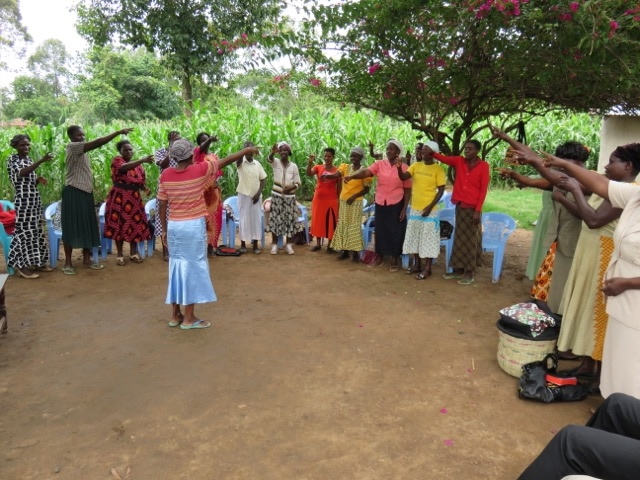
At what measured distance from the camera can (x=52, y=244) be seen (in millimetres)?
6410

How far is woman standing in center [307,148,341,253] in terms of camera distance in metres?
7.17

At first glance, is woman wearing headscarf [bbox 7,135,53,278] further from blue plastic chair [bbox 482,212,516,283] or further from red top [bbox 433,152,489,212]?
blue plastic chair [bbox 482,212,516,283]

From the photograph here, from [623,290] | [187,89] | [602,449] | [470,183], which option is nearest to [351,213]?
[470,183]

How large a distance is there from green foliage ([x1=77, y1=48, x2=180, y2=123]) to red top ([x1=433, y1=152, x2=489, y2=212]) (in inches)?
673

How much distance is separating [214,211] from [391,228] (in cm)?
245

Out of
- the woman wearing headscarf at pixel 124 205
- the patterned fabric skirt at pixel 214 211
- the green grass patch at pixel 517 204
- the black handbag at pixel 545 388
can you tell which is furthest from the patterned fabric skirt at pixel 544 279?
the green grass patch at pixel 517 204

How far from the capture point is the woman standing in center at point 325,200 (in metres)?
7.17

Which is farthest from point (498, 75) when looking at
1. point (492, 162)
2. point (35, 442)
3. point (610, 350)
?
point (492, 162)

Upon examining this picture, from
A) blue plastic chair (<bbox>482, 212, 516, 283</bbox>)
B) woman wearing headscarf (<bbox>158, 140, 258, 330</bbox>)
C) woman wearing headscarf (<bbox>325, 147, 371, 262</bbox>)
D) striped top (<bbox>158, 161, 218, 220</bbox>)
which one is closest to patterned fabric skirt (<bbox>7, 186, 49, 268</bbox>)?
woman wearing headscarf (<bbox>158, 140, 258, 330</bbox>)

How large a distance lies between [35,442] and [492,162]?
587 inches

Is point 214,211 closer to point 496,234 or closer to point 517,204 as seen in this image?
point 496,234

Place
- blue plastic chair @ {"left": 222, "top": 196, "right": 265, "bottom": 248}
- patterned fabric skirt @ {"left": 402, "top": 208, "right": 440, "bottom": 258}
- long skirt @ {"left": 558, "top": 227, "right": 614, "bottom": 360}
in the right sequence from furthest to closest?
blue plastic chair @ {"left": 222, "top": 196, "right": 265, "bottom": 248}
patterned fabric skirt @ {"left": 402, "top": 208, "right": 440, "bottom": 258}
long skirt @ {"left": 558, "top": 227, "right": 614, "bottom": 360}

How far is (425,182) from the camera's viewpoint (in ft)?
19.9

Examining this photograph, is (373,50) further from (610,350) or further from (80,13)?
Answer: (80,13)
